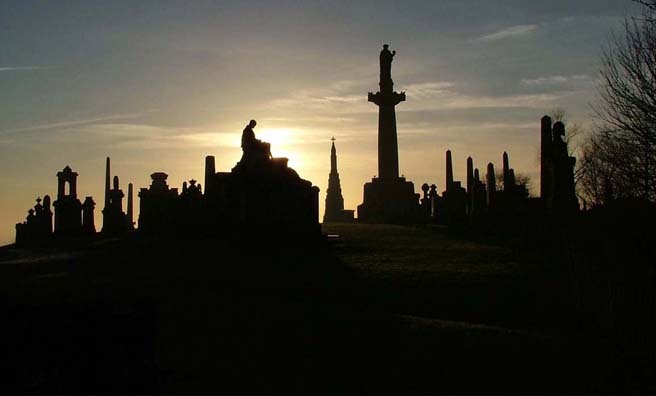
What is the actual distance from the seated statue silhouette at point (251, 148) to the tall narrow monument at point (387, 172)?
17.3 metres

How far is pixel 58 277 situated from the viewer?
14.1 m

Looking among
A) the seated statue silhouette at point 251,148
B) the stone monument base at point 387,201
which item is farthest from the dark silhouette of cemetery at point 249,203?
the stone monument base at point 387,201

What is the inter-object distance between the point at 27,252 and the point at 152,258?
901 cm

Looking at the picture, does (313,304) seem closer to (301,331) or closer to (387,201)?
(301,331)

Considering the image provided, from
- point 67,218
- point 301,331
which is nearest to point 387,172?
point 67,218

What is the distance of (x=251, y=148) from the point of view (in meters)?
21.0

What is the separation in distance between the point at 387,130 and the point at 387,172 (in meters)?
2.53

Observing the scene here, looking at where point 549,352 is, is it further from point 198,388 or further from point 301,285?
point 301,285

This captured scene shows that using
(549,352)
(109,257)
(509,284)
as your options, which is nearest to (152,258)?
(109,257)

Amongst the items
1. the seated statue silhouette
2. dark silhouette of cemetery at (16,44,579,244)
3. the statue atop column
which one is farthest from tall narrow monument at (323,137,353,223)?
the seated statue silhouette

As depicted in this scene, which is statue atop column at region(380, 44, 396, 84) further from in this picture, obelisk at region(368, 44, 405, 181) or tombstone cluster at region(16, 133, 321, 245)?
tombstone cluster at region(16, 133, 321, 245)

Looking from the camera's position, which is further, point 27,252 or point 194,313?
point 27,252

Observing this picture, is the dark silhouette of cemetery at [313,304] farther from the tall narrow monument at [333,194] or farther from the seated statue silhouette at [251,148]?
the tall narrow monument at [333,194]

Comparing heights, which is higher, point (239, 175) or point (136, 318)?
point (239, 175)
